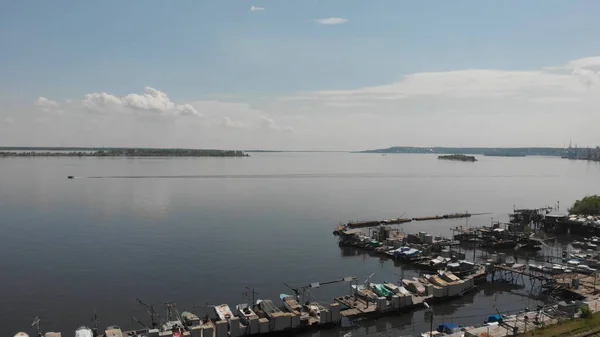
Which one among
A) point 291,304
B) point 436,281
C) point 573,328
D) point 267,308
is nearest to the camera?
point 573,328

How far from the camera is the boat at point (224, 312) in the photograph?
22.7 meters

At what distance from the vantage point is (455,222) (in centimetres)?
5759

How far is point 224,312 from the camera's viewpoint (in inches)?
912

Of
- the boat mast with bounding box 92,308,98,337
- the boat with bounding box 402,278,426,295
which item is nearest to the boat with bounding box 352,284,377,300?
the boat with bounding box 402,278,426,295

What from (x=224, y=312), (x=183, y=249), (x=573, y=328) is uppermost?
(x=573, y=328)

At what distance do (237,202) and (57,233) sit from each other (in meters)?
29.5

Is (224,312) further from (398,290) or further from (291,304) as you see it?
(398,290)

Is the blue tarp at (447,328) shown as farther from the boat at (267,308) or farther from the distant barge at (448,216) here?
the distant barge at (448,216)

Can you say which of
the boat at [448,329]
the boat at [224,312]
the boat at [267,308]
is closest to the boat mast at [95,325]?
the boat at [224,312]

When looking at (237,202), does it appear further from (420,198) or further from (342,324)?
Result: (342,324)

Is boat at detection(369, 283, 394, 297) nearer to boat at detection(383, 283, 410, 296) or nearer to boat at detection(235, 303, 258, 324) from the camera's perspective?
boat at detection(383, 283, 410, 296)

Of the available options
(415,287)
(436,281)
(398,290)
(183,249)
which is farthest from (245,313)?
(183,249)

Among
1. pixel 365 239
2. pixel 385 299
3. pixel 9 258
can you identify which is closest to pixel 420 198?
pixel 365 239

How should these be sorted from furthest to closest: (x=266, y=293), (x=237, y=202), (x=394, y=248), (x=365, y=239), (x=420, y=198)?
(x=420, y=198) → (x=237, y=202) → (x=365, y=239) → (x=394, y=248) → (x=266, y=293)
